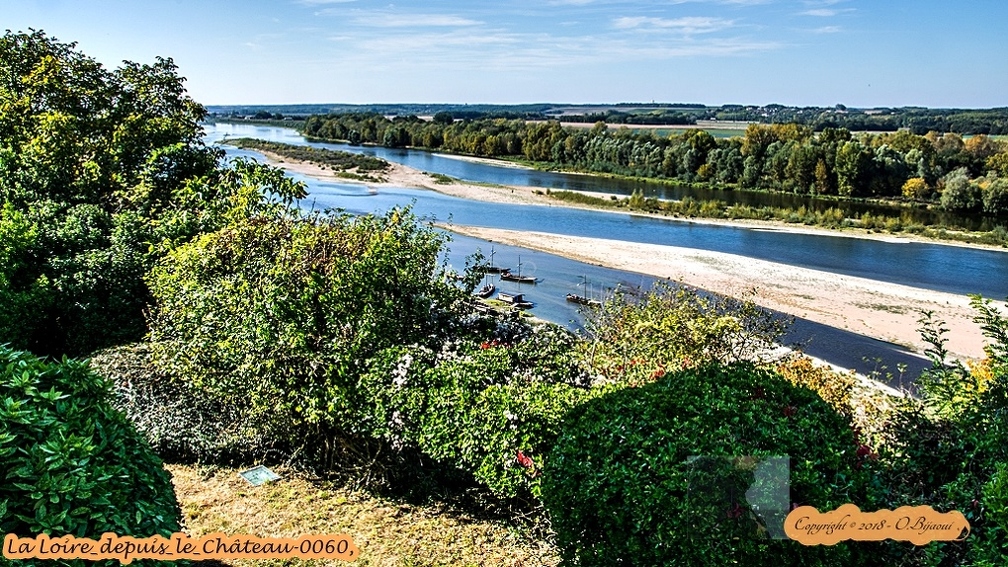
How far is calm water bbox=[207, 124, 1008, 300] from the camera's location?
31922mm

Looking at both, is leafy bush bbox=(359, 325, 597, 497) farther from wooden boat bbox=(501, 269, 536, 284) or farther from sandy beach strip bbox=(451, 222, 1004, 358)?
wooden boat bbox=(501, 269, 536, 284)

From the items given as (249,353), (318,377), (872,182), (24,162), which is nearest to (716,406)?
(318,377)

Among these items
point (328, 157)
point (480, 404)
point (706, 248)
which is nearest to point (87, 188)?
point (480, 404)

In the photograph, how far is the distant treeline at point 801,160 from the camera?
5647cm

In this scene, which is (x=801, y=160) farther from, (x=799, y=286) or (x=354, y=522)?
(x=354, y=522)

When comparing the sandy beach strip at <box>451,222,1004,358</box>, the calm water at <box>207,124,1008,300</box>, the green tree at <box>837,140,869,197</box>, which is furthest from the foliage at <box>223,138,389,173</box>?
the green tree at <box>837,140,869,197</box>

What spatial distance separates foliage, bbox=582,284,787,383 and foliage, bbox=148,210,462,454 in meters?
2.30

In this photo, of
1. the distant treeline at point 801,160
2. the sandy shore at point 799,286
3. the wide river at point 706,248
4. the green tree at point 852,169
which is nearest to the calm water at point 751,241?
the wide river at point 706,248

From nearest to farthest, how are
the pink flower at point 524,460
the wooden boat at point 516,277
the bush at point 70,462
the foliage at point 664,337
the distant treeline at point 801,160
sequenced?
1. the bush at point 70,462
2. the pink flower at point 524,460
3. the foliage at point 664,337
4. the wooden boat at point 516,277
5. the distant treeline at point 801,160

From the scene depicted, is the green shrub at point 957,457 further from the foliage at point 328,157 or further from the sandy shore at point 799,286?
the foliage at point 328,157

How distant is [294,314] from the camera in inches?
317

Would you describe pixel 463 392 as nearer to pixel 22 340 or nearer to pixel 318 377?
pixel 318 377

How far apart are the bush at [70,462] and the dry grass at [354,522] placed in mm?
2483

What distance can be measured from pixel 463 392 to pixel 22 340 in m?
7.92
